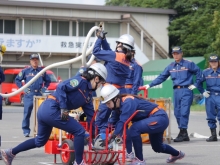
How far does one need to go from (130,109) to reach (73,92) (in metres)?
0.88

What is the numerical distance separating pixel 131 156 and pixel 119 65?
A: 1.76 m

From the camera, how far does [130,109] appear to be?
30.2 feet

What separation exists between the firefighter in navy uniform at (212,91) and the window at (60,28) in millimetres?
33959

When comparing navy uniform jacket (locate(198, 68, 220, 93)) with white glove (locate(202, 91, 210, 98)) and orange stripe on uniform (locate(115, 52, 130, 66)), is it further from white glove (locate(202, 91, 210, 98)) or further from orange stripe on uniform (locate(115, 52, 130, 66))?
orange stripe on uniform (locate(115, 52, 130, 66))

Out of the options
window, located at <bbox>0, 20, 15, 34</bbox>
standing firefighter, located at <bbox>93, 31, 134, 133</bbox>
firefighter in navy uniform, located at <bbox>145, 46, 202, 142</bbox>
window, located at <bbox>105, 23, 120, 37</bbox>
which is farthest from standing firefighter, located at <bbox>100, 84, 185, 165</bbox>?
window, located at <bbox>105, 23, 120, 37</bbox>

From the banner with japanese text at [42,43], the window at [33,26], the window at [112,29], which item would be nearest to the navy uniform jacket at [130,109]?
the banner with japanese text at [42,43]

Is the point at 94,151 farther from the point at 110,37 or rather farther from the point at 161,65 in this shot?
the point at 110,37

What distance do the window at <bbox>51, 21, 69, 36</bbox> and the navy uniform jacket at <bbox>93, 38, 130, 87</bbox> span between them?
37.3 m

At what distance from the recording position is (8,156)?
31.9ft

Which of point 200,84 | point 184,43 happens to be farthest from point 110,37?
point 200,84

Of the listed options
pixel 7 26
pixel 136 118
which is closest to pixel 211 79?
pixel 136 118

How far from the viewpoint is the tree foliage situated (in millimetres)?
47391

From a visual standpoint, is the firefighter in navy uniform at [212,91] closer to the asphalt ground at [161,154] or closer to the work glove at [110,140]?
the asphalt ground at [161,154]

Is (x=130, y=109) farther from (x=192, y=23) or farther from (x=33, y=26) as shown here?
(x=192, y=23)
